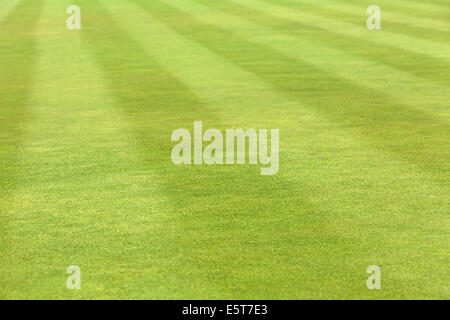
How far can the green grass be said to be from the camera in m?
6.97

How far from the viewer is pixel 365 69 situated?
1691 cm

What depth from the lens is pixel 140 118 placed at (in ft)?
42.2

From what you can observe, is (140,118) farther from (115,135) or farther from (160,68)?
(160,68)

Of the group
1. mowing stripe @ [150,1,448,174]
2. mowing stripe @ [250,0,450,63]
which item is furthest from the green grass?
mowing stripe @ [250,0,450,63]

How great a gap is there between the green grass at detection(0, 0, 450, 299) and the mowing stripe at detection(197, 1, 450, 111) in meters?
0.07

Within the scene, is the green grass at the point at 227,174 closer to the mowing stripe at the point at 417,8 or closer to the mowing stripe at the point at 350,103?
the mowing stripe at the point at 350,103

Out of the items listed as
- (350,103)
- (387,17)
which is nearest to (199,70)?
(350,103)

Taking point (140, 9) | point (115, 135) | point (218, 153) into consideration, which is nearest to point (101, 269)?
point (218, 153)

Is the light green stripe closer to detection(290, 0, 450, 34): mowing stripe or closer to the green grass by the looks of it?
detection(290, 0, 450, 34): mowing stripe

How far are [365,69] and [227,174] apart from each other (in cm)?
772

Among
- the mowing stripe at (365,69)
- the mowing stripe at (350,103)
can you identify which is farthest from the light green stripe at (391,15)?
the mowing stripe at (350,103)

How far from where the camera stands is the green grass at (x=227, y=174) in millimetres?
6969

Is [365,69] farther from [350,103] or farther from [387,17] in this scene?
[387,17]

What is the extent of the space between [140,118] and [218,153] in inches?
93.4
